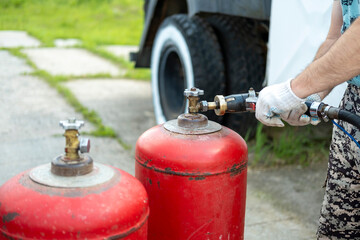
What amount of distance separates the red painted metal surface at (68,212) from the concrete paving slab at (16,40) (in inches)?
248

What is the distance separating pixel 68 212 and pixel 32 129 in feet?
9.68

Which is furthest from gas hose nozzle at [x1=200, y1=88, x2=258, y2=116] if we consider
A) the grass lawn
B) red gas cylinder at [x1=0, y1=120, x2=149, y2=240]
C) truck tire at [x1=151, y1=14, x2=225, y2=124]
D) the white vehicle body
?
the grass lawn

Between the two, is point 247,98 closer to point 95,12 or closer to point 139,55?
point 139,55

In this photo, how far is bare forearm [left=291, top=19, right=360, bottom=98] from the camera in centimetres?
150

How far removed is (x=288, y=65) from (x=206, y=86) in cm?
62

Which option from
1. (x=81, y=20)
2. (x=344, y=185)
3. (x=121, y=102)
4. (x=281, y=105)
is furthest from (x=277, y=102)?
(x=81, y=20)

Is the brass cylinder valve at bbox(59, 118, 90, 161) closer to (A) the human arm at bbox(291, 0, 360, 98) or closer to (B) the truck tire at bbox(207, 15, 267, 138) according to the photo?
(A) the human arm at bbox(291, 0, 360, 98)

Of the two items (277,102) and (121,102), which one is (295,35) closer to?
(277,102)

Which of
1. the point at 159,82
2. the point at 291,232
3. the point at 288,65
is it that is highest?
the point at 288,65

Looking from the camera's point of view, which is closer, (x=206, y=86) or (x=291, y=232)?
(x=291, y=232)

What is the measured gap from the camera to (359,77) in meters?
1.70

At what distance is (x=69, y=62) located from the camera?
652cm

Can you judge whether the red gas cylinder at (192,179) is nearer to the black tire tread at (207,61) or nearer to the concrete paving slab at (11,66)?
the black tire tread at (207,61)

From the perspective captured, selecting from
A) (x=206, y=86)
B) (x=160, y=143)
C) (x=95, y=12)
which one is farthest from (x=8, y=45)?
(x=160, y=143)
